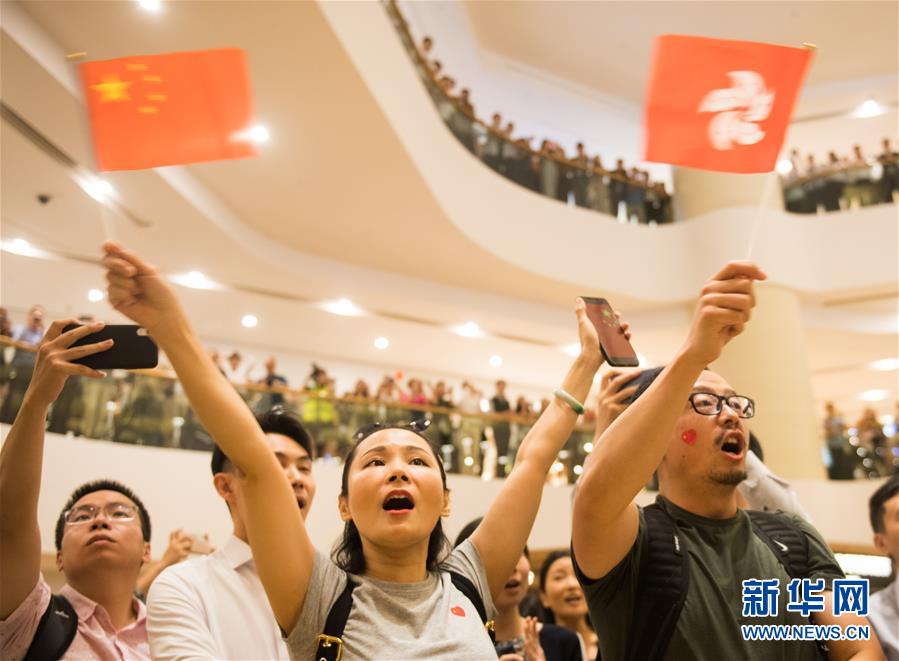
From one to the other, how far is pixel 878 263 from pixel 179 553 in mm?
11648

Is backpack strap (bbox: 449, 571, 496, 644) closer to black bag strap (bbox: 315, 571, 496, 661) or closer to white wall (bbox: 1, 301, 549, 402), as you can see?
black bag strap (bbox: 315, 571, 496, 661)

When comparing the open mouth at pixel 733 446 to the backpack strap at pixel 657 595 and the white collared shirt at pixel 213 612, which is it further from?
the white collared shirt at pixel 213 612

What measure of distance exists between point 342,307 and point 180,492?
4939mm

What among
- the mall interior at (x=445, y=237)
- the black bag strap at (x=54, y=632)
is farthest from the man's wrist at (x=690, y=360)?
the mall interior at (x=445, y=237)

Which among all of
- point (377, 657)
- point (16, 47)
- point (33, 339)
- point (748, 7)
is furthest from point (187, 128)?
point (748, 7)

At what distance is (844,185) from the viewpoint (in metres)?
12.7

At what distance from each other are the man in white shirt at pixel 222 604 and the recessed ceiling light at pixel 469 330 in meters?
10.6

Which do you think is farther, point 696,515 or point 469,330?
point 469,330

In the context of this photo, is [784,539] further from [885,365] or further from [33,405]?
[885,365]

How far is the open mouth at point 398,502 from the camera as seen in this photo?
1.79 meters

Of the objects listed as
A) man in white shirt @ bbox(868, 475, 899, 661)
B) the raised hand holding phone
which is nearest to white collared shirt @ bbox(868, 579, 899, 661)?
man in white shirt @ bbox(868, 475, 899, 661)

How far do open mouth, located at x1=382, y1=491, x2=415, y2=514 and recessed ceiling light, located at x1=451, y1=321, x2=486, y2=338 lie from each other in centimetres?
1124

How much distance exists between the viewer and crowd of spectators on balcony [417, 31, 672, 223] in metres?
11.0

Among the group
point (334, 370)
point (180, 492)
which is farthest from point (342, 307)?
point (180, 492)
